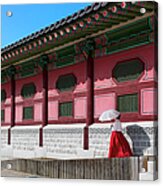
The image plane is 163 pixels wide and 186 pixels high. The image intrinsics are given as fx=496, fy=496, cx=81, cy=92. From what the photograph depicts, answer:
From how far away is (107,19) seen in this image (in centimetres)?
380

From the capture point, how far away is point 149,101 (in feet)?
12.0

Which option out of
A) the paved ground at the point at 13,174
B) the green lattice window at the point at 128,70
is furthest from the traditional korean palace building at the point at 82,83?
the paved ground at the point at 13,174

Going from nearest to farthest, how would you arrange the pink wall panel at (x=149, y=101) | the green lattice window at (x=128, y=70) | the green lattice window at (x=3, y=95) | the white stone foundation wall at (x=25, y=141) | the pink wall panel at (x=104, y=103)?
the pink wall panel at (x=149, y=101) → the green lattice window at (x=128, y=70) → the pink wall panel at (x=104, y=103) → the white stone foundation wall at (x=25, y=141) → the green lattice window at (x=3, y=95)

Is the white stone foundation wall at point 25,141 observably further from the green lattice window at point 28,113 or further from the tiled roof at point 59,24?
the tiled roof at point 59,24

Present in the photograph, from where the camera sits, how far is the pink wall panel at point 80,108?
4102 millimetres

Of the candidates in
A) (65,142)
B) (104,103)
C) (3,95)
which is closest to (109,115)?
(104,103)

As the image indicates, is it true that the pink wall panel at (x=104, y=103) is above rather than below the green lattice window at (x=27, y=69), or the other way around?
below

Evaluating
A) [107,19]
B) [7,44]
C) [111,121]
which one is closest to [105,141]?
[111,121]

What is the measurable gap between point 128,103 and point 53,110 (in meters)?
0.83

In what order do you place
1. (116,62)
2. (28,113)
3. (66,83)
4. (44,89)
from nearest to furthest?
(116,62) < (66,83) < (44,89) < (28,113)

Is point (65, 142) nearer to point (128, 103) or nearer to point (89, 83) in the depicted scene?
point (89, 83)

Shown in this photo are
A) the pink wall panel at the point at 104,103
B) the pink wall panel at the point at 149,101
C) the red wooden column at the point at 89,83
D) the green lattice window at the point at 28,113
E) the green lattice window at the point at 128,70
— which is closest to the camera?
the pink wall panel at the point at 149,101

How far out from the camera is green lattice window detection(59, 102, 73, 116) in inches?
168

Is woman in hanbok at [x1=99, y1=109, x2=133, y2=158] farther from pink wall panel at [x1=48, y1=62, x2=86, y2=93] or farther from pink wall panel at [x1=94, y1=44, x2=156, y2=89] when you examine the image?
pink wall panel at [x1=48, y1=62, x2=86, y2=93]
